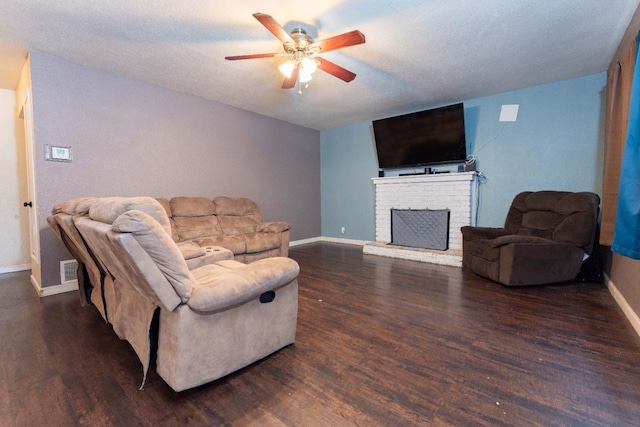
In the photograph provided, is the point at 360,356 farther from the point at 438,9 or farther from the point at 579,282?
the point at 579,282

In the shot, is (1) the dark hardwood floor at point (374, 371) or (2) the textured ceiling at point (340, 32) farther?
(2) the textured ceiling at point (340, 32)

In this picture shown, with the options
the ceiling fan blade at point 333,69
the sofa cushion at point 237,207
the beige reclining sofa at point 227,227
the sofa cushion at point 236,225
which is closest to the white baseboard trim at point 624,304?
the ceiling fan blade at point 333,69

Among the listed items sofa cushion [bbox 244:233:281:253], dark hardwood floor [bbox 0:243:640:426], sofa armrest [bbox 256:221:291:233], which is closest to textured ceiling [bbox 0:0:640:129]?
sofa armrest [bbox 256:221:291:233]

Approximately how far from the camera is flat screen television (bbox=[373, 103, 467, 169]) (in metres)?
4.17

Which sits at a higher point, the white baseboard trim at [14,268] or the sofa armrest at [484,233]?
the sofa armrest at [484,233]

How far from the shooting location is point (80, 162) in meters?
3.00

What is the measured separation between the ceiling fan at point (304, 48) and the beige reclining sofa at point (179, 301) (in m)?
1.56

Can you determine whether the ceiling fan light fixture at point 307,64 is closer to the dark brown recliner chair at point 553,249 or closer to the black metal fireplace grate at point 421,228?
the dark brown recliner chair at point 553,249

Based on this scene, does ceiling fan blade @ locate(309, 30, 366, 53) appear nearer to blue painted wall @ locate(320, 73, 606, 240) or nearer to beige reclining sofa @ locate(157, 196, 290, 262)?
beige reclining sofa @ locate(157, 196, 290, 262)

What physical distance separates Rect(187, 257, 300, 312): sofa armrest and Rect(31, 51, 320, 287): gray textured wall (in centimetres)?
230

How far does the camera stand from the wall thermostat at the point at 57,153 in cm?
279

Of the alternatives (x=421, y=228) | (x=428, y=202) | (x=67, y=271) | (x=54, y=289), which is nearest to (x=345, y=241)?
(x=421, y=228)

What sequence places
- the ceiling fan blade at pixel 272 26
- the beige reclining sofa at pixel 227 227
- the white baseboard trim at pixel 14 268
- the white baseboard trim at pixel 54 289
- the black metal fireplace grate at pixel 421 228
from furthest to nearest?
the black metal fireplace grate at pixel 421 228 → the white baseboard trim at pixel 14 268 → the beige reclining sofa at pixel 227 227 → the white baseboard trim at pixel 54 289 → the ceiling fan blade at pixel 272 26

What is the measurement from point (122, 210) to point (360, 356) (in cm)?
148
